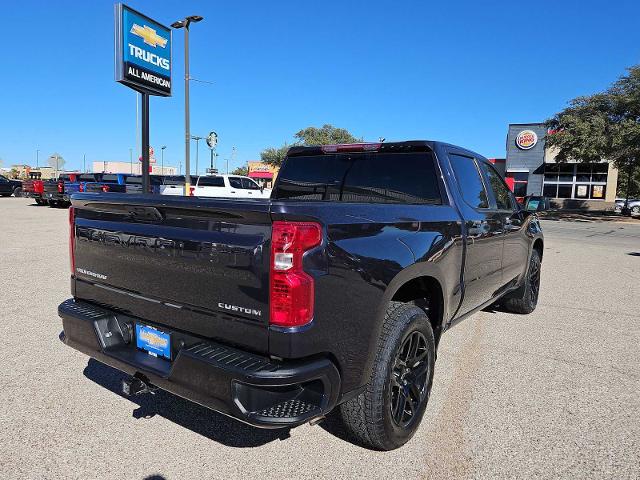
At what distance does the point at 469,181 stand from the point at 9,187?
40.0 meters

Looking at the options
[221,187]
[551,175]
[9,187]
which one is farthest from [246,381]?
[551,175]

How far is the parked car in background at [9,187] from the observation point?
34.9m

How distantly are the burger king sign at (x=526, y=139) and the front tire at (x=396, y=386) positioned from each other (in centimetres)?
4433

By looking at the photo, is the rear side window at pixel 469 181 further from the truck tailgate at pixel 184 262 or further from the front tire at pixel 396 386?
the truck tailgate at pixel 184 262

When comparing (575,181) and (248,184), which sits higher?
(575,181)

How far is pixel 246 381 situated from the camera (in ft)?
6.88

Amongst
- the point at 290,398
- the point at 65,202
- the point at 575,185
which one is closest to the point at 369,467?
the point at 290,398

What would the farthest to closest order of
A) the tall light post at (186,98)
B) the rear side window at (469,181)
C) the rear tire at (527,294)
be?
the tall light post at (186,98)
the rear tire at (527,294)
the rear side window at (469,181)

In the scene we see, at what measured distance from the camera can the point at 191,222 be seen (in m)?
2.44

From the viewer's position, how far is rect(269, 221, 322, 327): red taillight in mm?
2133

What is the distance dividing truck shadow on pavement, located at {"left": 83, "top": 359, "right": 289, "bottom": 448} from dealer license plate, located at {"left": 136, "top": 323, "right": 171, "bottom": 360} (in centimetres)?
67

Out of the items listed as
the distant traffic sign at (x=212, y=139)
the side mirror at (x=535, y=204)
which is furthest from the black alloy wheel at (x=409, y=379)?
the distant traffic sign at (x=212, y=139)

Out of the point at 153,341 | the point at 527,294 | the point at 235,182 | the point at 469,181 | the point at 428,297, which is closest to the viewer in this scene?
the point at 153,341

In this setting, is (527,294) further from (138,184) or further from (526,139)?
(526,139)
